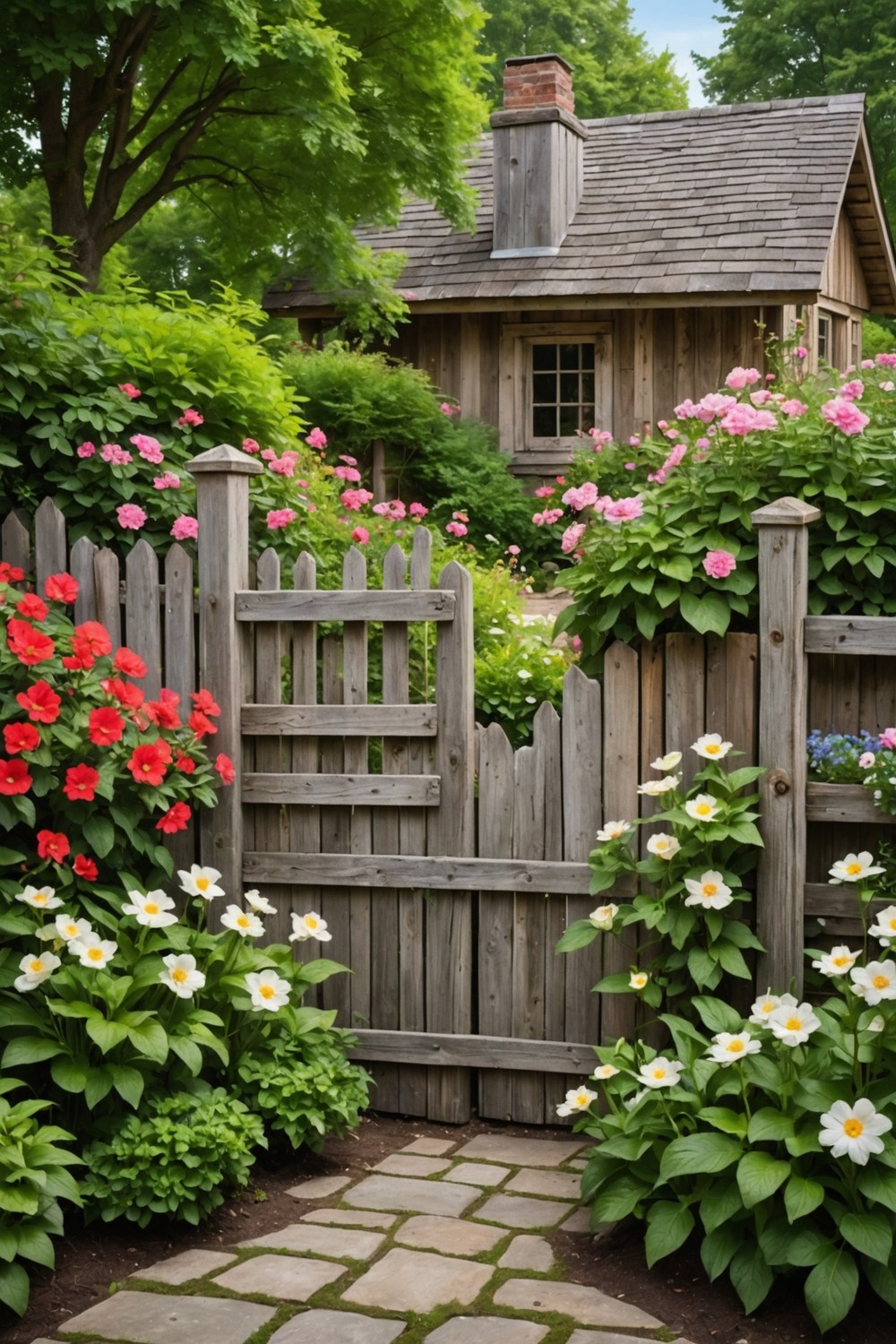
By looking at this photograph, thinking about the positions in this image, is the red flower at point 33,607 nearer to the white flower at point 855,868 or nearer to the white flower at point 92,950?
the white flower at point 92,950

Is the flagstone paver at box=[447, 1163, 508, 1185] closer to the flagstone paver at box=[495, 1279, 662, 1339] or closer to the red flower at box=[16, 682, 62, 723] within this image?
the flagstone paver at box=[495, 1279, 662, 1339]

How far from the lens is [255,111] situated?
10.1 meters

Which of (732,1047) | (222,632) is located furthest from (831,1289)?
(222,632)

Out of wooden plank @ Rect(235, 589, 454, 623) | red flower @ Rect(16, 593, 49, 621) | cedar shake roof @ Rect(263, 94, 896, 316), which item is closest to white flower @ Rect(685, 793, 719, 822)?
wooden plank @ Rect(235, 589, 454, 623)

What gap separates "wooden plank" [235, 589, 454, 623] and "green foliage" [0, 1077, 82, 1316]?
5.62ft

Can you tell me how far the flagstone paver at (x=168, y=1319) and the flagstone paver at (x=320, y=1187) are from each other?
2.13 feet

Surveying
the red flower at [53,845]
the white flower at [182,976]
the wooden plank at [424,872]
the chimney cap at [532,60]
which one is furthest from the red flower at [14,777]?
the chimney cap at [532,60]

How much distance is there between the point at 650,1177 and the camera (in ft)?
10.7

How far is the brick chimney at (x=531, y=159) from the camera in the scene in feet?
46.1

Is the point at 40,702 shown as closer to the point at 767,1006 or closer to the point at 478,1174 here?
the point at 478,1174

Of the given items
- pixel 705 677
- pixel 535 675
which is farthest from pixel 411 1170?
pixel 535 675

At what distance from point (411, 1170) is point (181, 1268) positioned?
83 centimetres

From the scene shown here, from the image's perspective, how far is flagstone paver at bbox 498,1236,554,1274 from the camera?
10.5ft

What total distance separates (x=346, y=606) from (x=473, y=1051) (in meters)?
1.44
